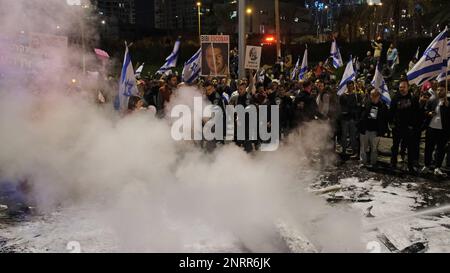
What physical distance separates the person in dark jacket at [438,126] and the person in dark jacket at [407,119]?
201 mm

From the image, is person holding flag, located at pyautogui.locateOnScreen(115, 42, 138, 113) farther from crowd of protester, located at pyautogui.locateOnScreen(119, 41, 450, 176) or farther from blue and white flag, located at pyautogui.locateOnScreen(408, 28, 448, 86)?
blue and white flag, located at pyautogui.locateOnScreen(408, 28, 448, 86)

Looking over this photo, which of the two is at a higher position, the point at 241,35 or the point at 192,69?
the point at 241,35

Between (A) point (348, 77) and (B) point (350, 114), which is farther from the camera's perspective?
(A) point (348, 77)

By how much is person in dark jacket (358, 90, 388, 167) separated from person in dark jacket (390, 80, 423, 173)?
215mm

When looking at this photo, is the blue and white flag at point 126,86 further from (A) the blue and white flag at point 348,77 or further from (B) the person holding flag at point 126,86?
(A) the blue and white flag at point 348,77

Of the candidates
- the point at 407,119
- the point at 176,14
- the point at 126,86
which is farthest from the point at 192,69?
the point at 176,14

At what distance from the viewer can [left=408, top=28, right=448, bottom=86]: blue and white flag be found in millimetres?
9367

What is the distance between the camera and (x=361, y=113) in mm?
10156

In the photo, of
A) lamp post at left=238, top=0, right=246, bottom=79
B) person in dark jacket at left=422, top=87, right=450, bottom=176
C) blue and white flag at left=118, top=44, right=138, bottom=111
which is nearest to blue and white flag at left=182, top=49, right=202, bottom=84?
lamp post at left=238, top=0, right=246, bottom=79

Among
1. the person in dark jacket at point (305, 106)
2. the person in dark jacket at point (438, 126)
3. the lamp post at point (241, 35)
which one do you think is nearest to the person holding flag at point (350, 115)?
the person in dark jacket at point (305, 106)

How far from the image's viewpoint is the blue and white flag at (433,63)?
30.7 ft

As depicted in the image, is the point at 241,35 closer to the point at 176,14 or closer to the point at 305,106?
the point at 305,106

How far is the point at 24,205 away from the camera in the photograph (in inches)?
276

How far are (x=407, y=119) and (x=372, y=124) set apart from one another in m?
0.69
